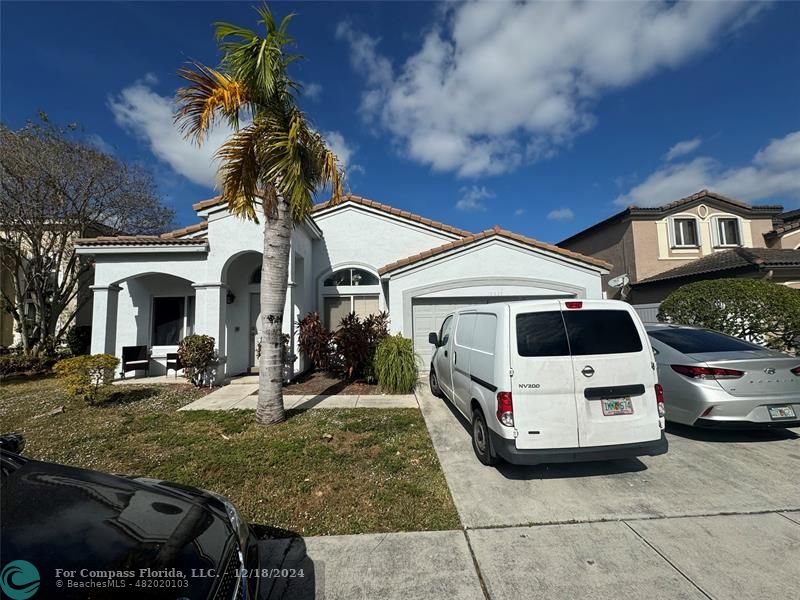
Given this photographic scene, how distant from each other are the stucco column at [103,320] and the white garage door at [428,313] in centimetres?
885

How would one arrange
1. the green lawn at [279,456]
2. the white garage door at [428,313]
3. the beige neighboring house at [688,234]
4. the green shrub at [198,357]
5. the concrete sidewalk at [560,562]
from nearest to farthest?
the concrete sidewalk at [560,562] < the green lawn at [279,456] < the green shrub at [198,357] < the white garage door at [428,313] < the beige neighboring house at [688,234]

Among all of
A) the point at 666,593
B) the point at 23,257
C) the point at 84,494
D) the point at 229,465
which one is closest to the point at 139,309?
the point at 23,257

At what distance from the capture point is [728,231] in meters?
16.7

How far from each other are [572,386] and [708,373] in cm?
269

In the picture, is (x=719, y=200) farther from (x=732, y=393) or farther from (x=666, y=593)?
(x=666, y=593)

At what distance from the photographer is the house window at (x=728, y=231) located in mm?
16469

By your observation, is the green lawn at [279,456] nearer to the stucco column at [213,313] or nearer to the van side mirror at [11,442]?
the van side mirror at [11,442]

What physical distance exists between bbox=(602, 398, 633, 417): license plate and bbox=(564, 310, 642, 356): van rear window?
547 millimetres

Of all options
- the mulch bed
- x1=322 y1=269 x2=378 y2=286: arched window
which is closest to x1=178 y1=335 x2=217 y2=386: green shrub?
the mulch bed

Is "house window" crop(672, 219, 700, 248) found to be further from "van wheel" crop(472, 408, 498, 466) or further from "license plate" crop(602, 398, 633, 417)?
"van wheel" crop(472, 408, 498, 466)

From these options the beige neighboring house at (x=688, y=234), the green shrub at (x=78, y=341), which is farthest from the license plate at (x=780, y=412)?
the green shrub at (x=78, y=341)

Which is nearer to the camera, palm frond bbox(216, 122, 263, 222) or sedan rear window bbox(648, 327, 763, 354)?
sedan rear window bbox(648, 327, 763, 354)

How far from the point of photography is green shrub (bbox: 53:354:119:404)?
276 inches

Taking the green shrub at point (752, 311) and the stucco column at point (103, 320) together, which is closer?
the green shrub at point (752, 311)
